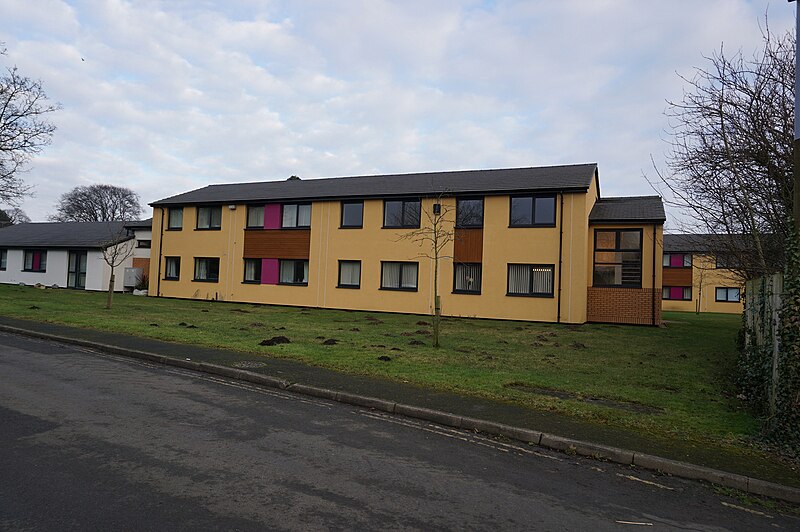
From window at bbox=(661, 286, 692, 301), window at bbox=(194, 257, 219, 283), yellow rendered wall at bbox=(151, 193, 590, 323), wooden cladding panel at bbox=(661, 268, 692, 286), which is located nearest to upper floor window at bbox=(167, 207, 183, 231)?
yellow rendered wall at bbox=(151, 193, 590, 323)

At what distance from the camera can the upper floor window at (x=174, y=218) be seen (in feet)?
105

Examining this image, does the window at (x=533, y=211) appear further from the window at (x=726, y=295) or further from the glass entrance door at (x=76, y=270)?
the window at (x=726, y=295)

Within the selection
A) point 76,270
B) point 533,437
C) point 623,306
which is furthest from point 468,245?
point 76,270

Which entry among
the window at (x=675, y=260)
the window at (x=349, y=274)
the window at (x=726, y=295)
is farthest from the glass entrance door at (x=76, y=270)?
the window at (x=726, y=295)

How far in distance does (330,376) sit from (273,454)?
3841 mm

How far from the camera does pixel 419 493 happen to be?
4508 millimetres

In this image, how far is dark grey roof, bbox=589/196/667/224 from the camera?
2309 centimetres

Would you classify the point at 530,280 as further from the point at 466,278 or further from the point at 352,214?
the point at 352,214

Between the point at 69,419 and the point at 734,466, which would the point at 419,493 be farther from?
the point at 69,419

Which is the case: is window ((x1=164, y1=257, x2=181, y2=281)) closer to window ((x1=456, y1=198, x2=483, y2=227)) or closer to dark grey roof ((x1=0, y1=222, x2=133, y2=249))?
dark grey roof ((x1=0, y1=222, x2=133, y2=249))

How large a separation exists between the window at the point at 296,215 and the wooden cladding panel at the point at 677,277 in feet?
115

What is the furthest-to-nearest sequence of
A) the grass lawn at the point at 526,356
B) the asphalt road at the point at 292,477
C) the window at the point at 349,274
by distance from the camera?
the window at the point at 349,274 → the grass lawn at the point at 526,356 → the asphalt road at the point at 292,477

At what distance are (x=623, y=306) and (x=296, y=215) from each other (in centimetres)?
1691

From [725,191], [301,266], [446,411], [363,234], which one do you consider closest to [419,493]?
[446,411]
